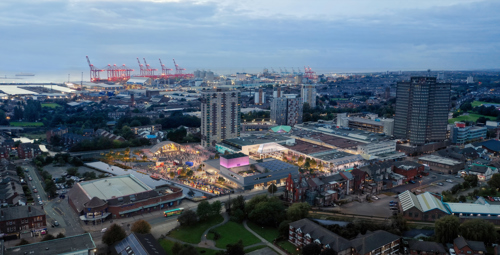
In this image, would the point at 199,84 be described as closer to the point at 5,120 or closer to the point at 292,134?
the point at 5,120

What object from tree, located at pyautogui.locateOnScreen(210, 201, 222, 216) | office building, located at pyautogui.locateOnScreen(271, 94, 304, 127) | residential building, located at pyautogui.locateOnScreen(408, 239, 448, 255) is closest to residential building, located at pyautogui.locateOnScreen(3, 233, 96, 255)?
tree, located at pyautogui.locateOnScreen(210, 201, 222, 216)

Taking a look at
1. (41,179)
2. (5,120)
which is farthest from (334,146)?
(5,120)

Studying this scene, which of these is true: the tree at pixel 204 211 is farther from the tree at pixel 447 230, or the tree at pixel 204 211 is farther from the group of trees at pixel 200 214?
the tree at pixel 447 230

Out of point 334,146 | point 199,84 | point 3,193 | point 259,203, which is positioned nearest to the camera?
point 259,203

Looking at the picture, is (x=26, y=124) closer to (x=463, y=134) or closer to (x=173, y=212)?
(x=173, y=212)

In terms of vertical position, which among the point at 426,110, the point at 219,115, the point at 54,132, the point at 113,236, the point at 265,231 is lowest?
the point at 265,231

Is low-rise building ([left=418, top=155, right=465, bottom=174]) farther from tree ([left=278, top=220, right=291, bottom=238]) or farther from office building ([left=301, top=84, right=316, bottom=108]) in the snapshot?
office building ([left=301, top=84, right=316, bottom=108])

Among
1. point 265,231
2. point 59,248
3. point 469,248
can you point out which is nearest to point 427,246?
point 469,248
